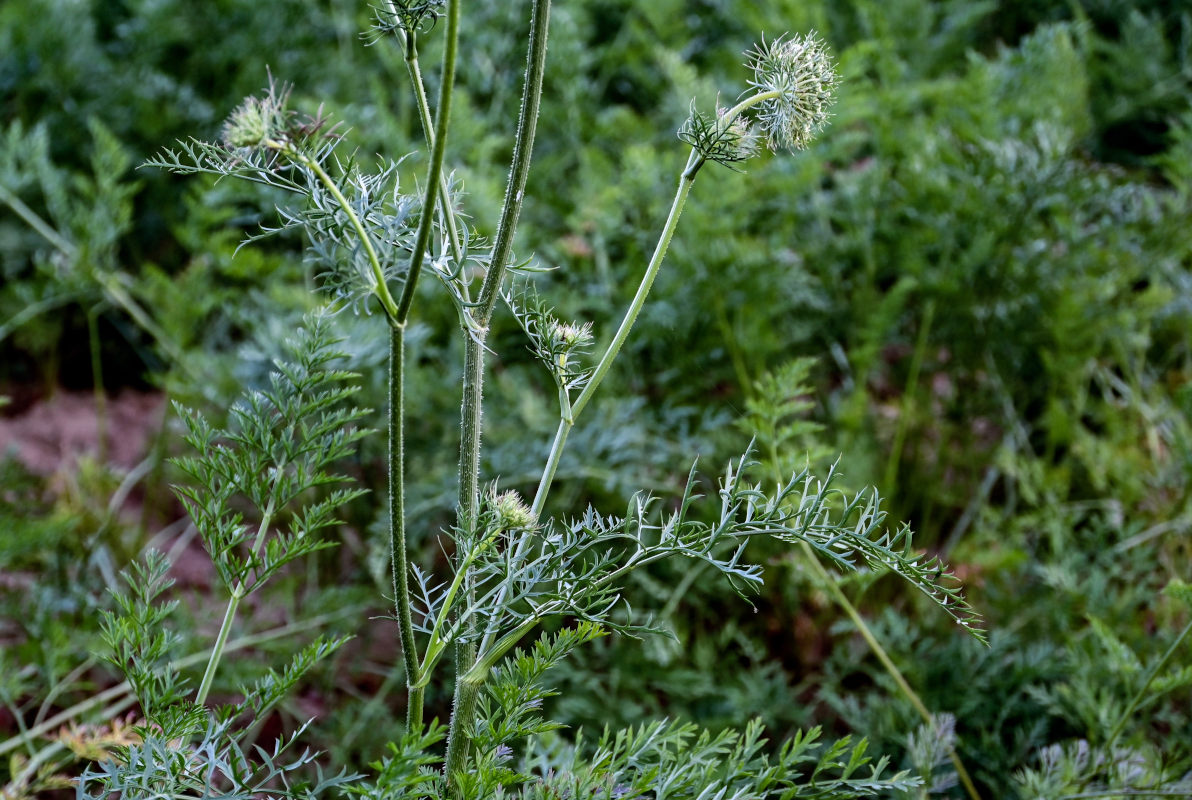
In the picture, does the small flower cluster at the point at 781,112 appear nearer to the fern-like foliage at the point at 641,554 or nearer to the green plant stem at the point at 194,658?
the fern-like foliage at the point at 641,554

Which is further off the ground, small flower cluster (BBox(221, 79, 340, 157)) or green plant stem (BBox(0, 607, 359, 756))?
small flower cluster (BBox(221, 79, 340, 157))

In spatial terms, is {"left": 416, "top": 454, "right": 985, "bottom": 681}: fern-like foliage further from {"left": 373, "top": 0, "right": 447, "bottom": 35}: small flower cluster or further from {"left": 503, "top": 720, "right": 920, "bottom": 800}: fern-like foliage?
{"left": 373, "top": 0, "right": 447, "bottom": 35}: small flower cluster

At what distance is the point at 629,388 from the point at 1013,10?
62.9 inches

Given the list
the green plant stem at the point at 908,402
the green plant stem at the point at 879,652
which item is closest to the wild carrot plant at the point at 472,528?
the green plant stem at the point at 879,652

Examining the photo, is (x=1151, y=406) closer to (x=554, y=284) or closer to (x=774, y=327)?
(x=774, y=327)

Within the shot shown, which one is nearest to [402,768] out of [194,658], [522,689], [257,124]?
[522,689]

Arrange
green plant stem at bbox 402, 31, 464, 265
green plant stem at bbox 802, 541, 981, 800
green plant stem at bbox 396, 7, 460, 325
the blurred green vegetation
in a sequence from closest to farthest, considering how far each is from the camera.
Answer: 1. green plant stem at bbox 396, 7, 460, 325
2. green plant stem at bbox 402, 31, 464, 265
3. green plant stem at bbox 802, 541, 981, 800
4. the blurred green vegetation

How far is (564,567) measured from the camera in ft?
1.94

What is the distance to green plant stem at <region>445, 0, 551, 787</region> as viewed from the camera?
21.1 inches

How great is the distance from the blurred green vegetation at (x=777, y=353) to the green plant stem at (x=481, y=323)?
1.44ft

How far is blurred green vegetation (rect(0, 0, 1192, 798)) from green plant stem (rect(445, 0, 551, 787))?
438 mm

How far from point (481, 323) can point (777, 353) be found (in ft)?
3.43

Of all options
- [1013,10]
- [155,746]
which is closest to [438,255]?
[155,746]

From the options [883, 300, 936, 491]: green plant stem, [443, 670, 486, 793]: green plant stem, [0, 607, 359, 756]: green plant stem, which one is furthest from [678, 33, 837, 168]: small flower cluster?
[883, 300, 936, 491]: green plant stem
